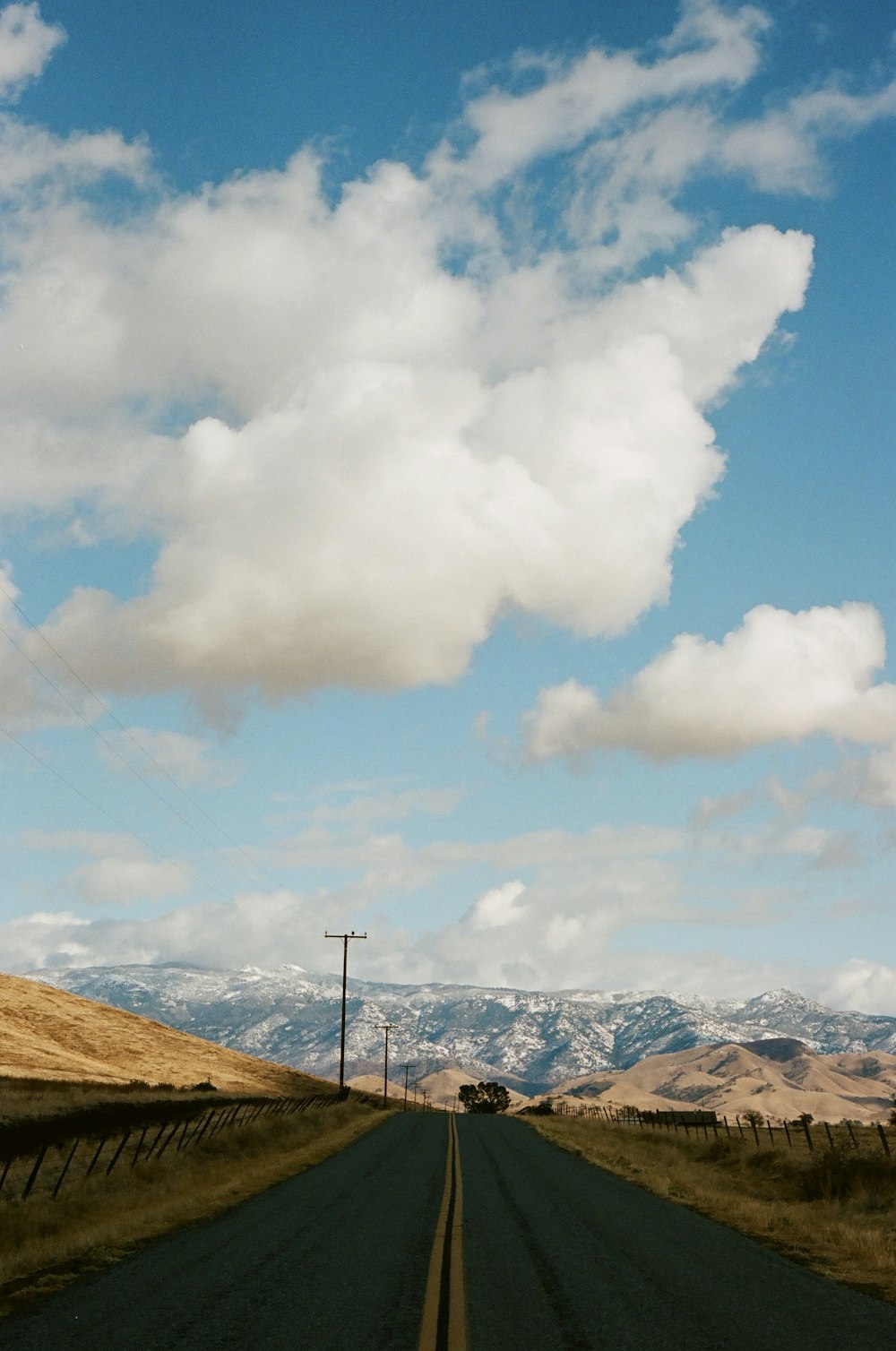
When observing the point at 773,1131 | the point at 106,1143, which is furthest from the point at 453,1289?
the point at 773,1131

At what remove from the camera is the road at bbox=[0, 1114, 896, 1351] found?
362 inches

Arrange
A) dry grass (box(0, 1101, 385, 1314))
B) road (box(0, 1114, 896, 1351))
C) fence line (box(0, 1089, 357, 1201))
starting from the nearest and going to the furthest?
road (box(0, 1114, 896, 1351)) < dry grass (box(0, 1101, 385, 1314)) < fence line (box(0, 1089, 357, 1201))

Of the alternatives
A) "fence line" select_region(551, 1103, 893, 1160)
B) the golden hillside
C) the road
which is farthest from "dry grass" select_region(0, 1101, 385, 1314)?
the golden hillside

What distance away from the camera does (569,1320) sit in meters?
9.80

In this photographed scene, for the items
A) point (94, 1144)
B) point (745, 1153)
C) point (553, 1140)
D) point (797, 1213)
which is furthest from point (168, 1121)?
point (797, 1213)

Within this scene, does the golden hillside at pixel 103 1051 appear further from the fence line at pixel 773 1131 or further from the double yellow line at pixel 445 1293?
the double yellow line at pixel 445 1293

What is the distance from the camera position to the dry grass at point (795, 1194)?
14.3 m

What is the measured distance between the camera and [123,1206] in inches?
771

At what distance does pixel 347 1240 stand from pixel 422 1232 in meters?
1.55

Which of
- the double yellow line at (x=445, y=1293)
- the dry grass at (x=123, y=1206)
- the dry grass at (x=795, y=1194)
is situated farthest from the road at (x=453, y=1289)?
the dry grass at (x=795, y=1194)

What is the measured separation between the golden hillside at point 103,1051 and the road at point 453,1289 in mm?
56875

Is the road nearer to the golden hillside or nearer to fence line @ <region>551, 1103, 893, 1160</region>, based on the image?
fence line @ <region>551, 1103, 893, 1160</region>

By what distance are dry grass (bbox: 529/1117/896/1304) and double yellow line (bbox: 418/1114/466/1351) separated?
5.00 meters

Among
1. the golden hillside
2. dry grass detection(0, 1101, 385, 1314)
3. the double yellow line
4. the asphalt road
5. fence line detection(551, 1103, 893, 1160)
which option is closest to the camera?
the double yellow line
